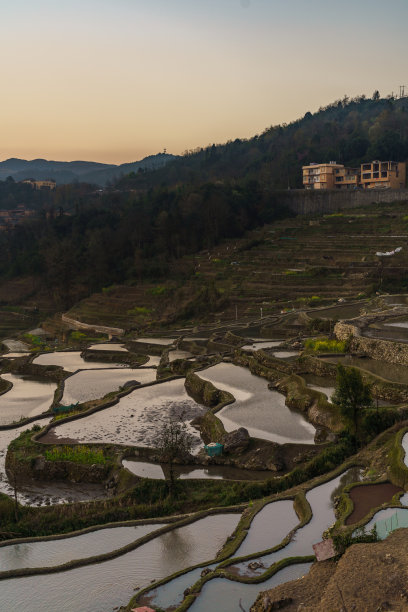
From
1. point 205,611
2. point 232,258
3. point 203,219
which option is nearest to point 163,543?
point 205,611

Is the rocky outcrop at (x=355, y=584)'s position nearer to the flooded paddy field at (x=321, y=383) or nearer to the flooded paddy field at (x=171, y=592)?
the flooded paddy field at (x=171, y=592)

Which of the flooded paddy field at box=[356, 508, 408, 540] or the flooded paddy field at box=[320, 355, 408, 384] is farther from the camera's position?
the flooded paddy field at box=[320, 355, 408, 384]

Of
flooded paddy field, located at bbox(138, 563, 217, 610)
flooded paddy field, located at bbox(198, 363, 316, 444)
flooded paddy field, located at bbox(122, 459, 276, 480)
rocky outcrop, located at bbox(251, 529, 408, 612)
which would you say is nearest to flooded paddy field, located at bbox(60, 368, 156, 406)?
flooded paddy field, located at bbox(198, 363, 316, 444)

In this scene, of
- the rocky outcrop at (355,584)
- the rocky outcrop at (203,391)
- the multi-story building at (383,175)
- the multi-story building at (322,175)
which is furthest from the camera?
the multi-story building at (322,175)

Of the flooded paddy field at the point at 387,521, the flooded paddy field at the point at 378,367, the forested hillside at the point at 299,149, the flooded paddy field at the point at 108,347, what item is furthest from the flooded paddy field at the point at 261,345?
the forested hillside at the point at 299,149

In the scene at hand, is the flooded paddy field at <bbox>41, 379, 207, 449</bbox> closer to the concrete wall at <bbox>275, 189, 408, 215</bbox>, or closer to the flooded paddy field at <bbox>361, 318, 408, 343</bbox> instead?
the flooded paddy field at <bbox>361, 318, 408, 343</bbox>

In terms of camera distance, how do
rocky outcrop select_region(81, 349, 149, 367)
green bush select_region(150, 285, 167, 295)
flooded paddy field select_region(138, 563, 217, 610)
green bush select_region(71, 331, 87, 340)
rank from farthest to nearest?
green bush select_region(150, 285, 167, 295), green bush select_region(71, 331, 87, 340), rocky outcrop select_region(81, 349, 149, 367), flooded paddy field select_region(138, 563, 217, 610)
